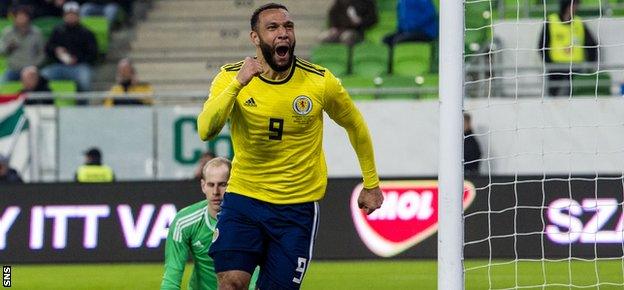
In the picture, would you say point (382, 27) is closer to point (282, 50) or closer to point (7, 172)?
point (7, 172)

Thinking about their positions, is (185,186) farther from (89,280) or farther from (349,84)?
(349,84)

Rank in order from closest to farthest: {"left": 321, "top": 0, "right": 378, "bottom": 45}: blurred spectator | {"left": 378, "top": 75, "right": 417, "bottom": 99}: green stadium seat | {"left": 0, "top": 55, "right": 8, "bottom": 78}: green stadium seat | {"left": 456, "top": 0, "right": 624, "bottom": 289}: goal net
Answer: {"left": 456, "top": 0, "right": 624, "bottom": 289}: goal net
{"left": 378, "top": 75, "right": 417, "bottom": 99}: green stadium seat
{"left": 321, "top": 0, "right": 378, "bottom": 45}: blurred spectator
{"left": 0, "top": 55, "right": 8, "bottom": 78}: green stadium seat

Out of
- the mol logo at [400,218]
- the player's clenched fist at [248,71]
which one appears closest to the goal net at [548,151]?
the mol logo at [400,218]

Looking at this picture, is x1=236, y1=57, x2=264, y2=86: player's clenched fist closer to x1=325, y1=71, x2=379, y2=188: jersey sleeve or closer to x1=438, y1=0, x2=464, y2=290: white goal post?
x1=325, y1=71, x2=379, y2=188: jersey sleeve

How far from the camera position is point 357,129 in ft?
24.7

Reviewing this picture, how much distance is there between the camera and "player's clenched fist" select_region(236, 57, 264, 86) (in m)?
6.83

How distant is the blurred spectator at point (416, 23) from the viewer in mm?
17578

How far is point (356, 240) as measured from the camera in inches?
541

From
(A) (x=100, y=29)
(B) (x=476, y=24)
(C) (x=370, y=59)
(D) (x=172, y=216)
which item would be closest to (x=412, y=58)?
(C) (x=370, y=59)

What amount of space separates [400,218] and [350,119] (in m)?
6.49

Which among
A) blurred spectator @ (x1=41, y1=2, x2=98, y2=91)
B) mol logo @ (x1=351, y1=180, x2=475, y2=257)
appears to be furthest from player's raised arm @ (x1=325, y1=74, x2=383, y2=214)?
blurred spectator @ (x1=41, y1=2, x2=98, y2=91)

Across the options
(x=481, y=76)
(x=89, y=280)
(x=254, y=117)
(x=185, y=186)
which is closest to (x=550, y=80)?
(x=481, y=76)

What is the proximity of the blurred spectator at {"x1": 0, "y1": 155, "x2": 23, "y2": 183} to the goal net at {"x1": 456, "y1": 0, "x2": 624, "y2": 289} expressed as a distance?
516cm

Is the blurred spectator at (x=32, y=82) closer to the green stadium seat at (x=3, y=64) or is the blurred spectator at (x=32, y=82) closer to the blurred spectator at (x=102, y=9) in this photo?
the green stadium seat at (x=3, y=64)
